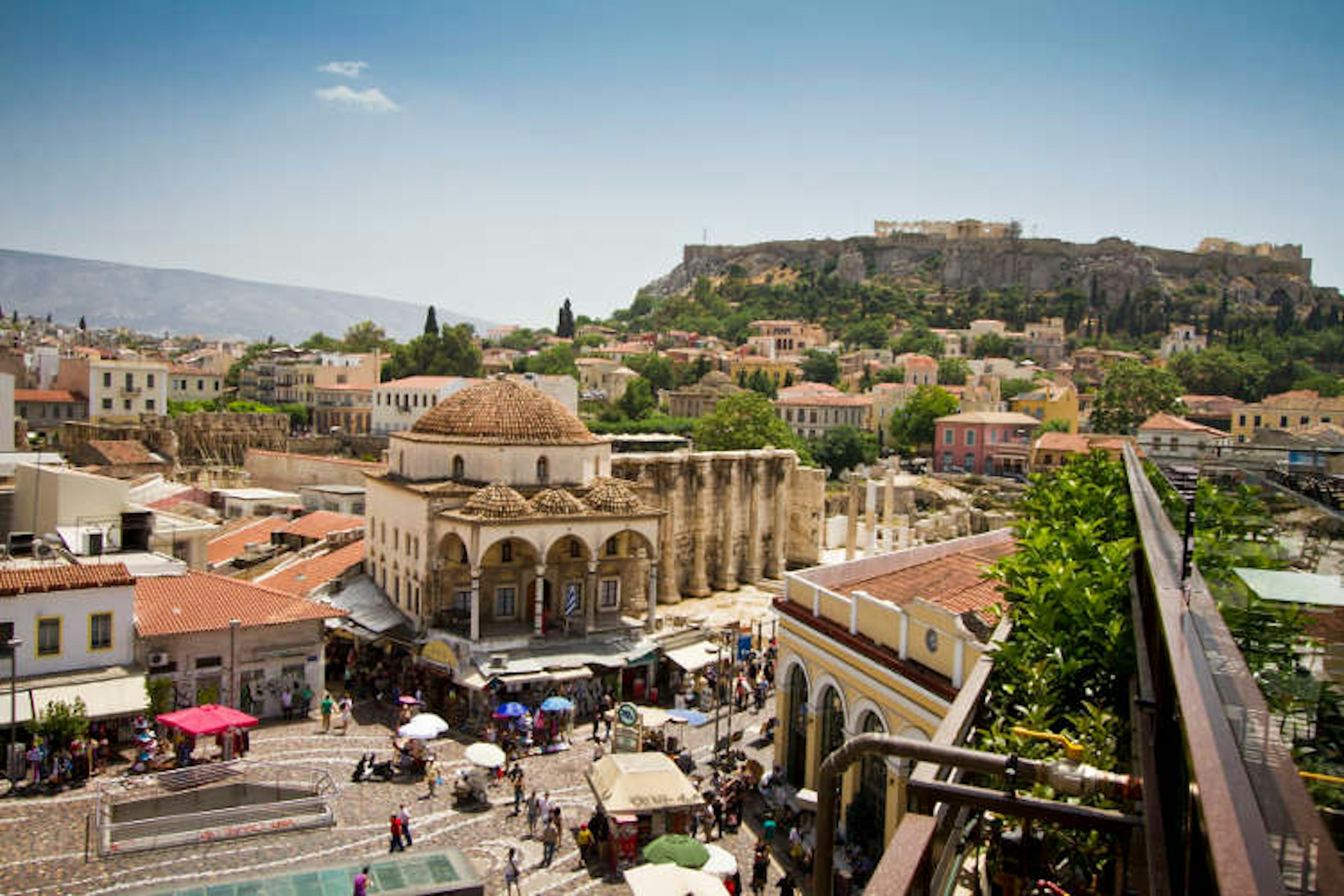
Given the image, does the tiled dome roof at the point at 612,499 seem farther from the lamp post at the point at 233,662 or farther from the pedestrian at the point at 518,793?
the pedestrian at the point at 518,793

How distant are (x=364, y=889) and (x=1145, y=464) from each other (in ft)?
39.4

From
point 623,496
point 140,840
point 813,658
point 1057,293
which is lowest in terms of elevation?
point 140,840

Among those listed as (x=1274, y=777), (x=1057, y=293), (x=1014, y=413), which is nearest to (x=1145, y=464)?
(x=1274, y=777)

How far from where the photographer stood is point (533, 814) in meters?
18.1

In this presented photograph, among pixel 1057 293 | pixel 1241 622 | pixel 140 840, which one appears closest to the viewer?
pixel 1241 622

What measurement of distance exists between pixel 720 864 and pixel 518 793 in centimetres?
526

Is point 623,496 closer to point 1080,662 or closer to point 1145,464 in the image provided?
point 1145,464

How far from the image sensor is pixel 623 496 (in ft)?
94.1

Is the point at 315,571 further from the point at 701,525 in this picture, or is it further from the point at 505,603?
the point at 701,525

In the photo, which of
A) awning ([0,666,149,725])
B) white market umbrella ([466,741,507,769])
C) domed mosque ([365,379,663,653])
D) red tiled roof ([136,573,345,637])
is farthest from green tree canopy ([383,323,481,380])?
white market umbrella ([466,741,507,769])

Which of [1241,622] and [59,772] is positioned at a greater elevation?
[1241,622]

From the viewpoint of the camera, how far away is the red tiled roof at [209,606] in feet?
72.7

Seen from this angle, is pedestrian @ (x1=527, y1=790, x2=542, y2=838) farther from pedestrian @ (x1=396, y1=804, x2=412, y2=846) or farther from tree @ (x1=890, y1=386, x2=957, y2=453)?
tree @ (x1=890, y1=386, x2=957, y2=453)

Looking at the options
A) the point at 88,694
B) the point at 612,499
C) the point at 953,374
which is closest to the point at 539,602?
the point at 612,499
